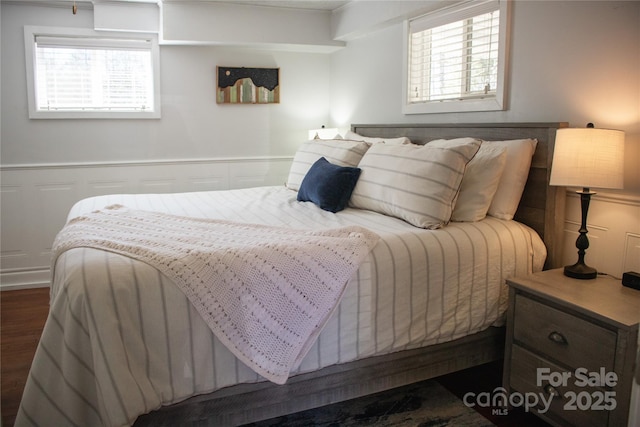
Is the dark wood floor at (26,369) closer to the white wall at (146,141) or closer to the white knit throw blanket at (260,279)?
the white wall at (146,141)

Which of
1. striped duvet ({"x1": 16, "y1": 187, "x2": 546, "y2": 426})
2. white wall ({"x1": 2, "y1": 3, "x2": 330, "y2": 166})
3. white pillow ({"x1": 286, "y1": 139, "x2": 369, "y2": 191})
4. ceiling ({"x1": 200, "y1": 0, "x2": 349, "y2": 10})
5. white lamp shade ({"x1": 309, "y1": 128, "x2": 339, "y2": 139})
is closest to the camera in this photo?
striped duvet ({"x1": 16, "y1": 187, "x2": 546, "y2": 426})

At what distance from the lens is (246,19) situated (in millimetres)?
3988

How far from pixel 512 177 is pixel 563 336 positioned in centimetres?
A: 81

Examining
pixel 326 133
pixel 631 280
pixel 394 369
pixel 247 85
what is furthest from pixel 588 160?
pixel 247 85

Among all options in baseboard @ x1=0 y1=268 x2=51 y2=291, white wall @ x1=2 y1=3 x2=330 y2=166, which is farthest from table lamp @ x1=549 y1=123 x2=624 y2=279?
baseboard @ x1=0 y1=268 x2=51 y2=291

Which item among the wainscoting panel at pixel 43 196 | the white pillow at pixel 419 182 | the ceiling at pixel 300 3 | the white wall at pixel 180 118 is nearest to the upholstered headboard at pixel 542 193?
the white pillow at pixel 419 182

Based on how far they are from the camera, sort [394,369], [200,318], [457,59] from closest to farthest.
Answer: [200,318], [394,369], [457,59]

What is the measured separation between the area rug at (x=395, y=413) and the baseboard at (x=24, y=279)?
8.68 ft

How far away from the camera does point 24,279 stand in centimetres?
388

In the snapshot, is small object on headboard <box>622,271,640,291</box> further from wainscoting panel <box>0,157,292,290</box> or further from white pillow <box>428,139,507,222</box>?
wainscoting panel <box>0,157,292,290</box>

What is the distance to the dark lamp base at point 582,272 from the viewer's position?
2.08m

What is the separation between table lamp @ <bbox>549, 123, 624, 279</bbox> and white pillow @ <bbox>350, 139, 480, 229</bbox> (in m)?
0.41

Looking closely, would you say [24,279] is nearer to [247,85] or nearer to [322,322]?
[247,85]

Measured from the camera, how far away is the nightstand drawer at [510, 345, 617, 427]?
5.72 feet
